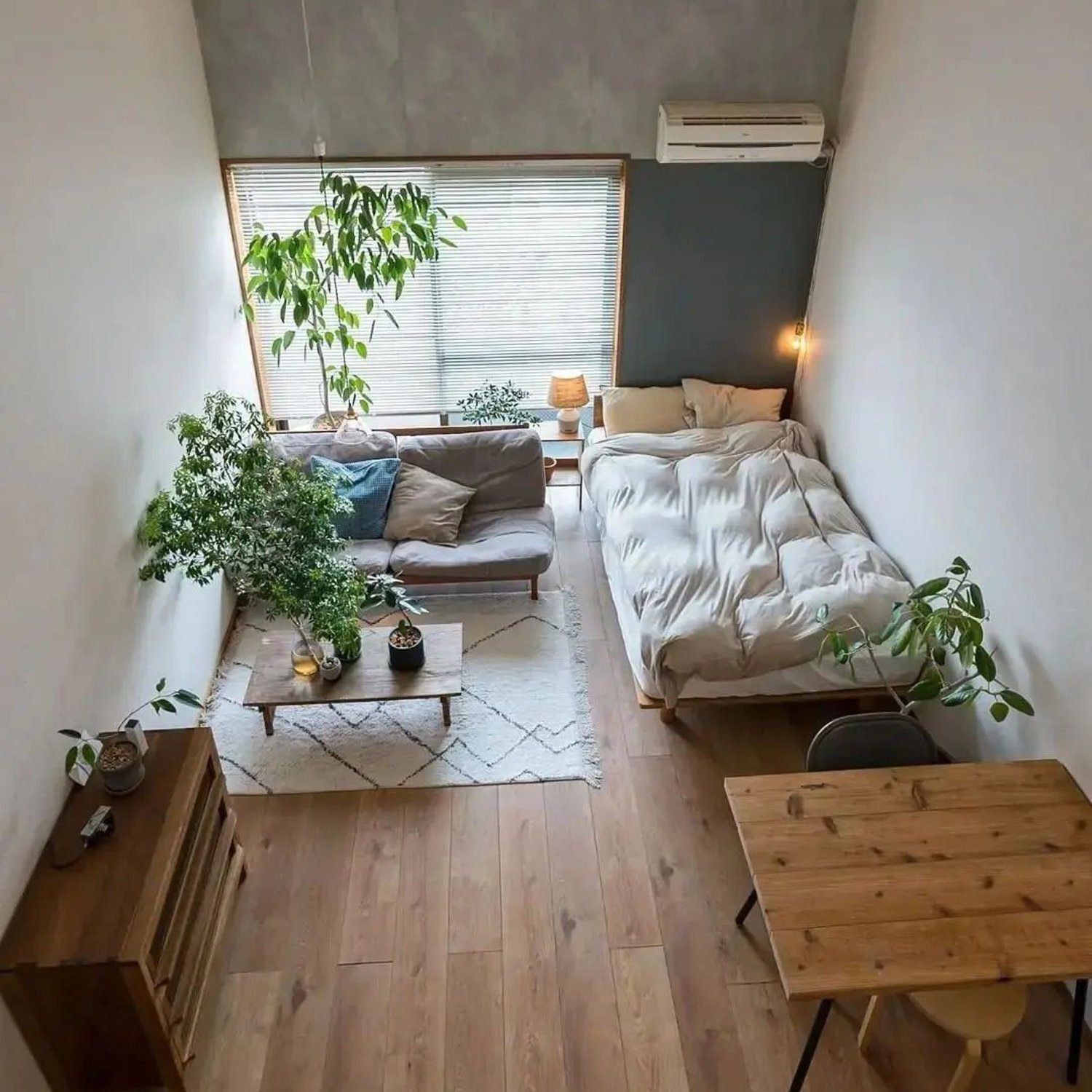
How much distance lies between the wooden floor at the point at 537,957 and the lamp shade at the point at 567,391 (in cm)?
210

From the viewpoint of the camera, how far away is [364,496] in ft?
14.5

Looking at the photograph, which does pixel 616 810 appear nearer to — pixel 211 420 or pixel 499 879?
pixel 499 879

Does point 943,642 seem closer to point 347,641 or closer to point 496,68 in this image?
point 347,641

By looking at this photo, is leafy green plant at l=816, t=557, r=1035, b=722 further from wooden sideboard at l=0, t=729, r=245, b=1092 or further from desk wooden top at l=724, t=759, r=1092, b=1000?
wooden sideboard at l=0, t=729, r=245, b=1092

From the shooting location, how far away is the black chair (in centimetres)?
259

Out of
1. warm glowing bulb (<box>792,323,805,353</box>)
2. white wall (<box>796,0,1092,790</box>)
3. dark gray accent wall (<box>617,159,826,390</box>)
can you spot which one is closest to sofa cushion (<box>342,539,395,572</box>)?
dark gray accent wall (<box>617,159,826,390</box>)

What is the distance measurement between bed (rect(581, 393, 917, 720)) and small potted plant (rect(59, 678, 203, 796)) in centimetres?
177

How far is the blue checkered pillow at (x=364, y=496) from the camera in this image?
14.5 feet

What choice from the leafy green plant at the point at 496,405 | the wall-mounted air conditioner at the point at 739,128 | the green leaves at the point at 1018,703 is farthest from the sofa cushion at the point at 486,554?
the green leaves at the point at 1018,703

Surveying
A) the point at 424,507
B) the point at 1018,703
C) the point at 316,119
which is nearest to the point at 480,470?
the point at 424,507

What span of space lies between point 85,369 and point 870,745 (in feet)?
8.73

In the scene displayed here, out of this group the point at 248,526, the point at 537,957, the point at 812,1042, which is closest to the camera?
the point at 812,1042

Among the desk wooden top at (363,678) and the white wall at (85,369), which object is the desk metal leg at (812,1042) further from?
the white wall at (85,369)

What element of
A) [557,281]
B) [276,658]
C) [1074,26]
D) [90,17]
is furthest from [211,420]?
[1074,26]
